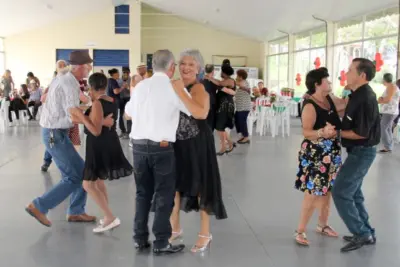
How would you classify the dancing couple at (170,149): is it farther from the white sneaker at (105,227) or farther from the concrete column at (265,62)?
the concrete column at (265,62)

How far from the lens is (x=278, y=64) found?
1920 centimetres

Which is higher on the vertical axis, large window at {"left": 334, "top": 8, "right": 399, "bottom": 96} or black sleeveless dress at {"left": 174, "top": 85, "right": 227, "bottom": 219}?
large window at {"left": 334, "top": 8, "right": 399, "bottom": 96}

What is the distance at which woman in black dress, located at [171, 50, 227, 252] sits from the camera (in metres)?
3.12

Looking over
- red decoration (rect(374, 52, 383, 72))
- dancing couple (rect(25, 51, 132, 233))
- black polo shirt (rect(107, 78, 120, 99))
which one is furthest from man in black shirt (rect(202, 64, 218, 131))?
red decoration (rect(374, 52, 383, 72))

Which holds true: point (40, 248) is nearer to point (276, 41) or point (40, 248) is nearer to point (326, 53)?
point (326, 53)

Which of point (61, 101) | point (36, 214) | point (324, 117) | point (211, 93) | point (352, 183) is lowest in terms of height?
point (36, 214)

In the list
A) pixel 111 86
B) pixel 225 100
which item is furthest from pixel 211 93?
pixel 111 86

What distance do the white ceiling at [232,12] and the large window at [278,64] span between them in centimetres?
51

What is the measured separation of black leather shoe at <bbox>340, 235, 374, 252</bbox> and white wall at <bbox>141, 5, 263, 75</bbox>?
Answer: 59.2 feet

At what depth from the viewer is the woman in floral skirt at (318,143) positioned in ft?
10.7

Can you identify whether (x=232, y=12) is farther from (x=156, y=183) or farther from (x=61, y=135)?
(x=156, y=183)

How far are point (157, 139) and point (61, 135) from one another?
43.4 inches

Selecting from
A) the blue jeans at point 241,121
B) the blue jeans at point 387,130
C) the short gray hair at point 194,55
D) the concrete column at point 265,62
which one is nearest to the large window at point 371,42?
the blue jeans at point 387,130

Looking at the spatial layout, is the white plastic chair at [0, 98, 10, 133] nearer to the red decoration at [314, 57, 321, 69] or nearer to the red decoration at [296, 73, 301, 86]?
the red decoration at [314, 57, 321, 69]
